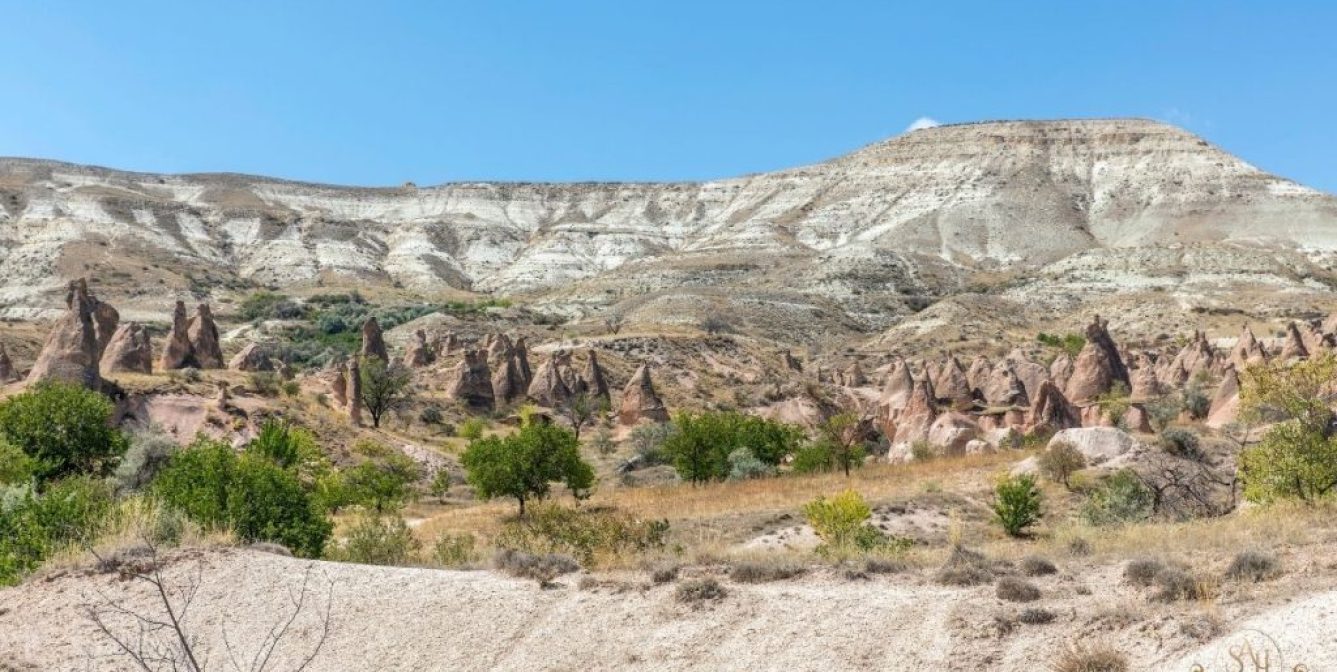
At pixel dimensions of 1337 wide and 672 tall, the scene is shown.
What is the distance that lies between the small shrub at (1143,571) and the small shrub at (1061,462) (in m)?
17.5

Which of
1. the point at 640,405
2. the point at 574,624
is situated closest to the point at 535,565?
the point at 574,624

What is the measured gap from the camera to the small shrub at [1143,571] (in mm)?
10070

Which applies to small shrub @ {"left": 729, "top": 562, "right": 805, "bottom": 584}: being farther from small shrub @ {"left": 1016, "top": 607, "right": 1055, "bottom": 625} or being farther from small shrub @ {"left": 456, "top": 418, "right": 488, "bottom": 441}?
small shrub @ {"left": 456, "top": 418, "right": 488, "bottom": 441}

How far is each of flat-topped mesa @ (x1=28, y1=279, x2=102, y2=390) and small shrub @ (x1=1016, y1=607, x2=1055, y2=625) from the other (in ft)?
114

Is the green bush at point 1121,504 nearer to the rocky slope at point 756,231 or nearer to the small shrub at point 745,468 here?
the small shrub at point 745,468

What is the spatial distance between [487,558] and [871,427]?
114ft

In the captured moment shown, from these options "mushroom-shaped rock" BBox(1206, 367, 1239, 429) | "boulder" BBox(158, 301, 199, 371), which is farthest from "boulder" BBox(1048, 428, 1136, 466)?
"boulder" BBox(158, 301, 199, 371)

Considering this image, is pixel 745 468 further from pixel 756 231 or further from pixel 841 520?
pixel 756 231

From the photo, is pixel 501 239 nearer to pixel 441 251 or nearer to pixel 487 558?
pixel 441 251

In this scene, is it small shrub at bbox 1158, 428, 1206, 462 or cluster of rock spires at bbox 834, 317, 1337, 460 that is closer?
small shrub at bbox 1158, 428, 1206, 462

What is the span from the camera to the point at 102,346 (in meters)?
43.3

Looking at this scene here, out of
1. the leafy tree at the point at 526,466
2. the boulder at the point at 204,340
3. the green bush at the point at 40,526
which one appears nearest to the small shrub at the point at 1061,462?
the leafy tree at the point at 526,466

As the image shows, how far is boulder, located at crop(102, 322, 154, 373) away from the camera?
139ft

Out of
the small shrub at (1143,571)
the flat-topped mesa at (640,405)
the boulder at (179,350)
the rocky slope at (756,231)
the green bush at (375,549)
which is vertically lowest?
the flat-topped mesa at (640,405)
